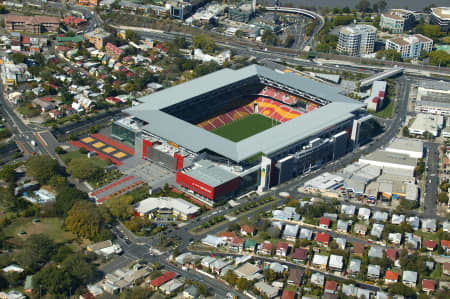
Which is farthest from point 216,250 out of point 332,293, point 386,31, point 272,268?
point 386,31

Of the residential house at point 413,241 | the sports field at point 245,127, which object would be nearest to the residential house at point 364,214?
the residential house at point 413,241

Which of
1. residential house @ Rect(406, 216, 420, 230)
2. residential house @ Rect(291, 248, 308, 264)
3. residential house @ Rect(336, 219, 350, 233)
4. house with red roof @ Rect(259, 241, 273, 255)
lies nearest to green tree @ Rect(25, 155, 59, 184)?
house with red roof @ Rect(259, 241, 273, 255)

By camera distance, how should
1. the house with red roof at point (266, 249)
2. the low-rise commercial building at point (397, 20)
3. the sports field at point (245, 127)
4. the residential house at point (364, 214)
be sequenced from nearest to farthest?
the house with red roof at point (266, 249) → the residential house at point (364, 214) → the sports field at point (245, 127) → the low-rise commercial building at point (397, 20)

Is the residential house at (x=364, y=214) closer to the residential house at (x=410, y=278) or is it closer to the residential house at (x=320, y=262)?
the residential house at (x=320, y=262)

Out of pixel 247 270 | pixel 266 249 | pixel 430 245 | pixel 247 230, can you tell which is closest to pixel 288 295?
pixel 247 270

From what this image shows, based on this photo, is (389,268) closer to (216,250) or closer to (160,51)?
(216,250)

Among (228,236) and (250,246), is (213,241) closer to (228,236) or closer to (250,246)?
(228,236)

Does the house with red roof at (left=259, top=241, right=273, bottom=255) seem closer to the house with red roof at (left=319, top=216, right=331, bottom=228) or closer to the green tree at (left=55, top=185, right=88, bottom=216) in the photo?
the house with red roof at (left=319, top=216, right=331, bottom=228)
